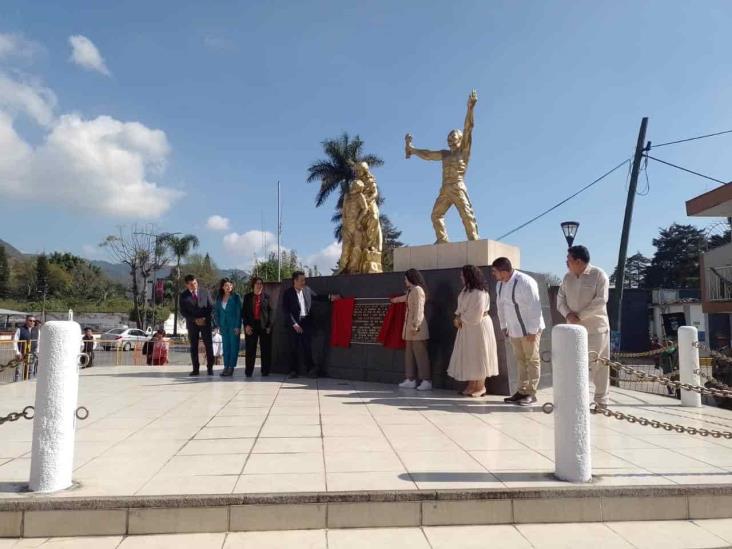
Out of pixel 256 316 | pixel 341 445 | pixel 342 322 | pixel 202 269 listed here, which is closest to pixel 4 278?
pixel 202 269

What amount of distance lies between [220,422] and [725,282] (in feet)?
67.7

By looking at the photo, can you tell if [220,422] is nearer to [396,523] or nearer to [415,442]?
[415,442]

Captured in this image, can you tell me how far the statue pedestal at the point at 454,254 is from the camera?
23.9ft

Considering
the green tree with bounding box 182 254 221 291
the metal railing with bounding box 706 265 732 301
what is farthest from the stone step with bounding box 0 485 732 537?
the green tree with bounding box 182 254 221 291

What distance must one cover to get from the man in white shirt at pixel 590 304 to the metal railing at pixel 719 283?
1713cm

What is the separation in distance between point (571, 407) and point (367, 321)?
528cm

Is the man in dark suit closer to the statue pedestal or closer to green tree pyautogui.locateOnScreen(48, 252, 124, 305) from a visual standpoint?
the statue pedestal

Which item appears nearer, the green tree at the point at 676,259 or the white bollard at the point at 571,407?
the white bollard at the point at 571,407

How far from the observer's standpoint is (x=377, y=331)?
8.19 m

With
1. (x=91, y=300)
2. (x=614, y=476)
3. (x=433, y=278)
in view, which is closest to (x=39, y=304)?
(x=91, y=300)

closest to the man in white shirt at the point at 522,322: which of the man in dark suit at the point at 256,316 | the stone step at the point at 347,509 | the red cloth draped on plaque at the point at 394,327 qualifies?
the red cloth draped on plaque at the point at 394,327

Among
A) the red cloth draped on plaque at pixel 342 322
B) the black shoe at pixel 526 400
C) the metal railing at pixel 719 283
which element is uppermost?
the metal railing at pixel 719 283

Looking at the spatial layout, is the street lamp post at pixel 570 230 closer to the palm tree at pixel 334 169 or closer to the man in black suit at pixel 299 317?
the man in black suit at pixel 299 317

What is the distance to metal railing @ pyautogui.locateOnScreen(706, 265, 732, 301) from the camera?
19109 millimetres
